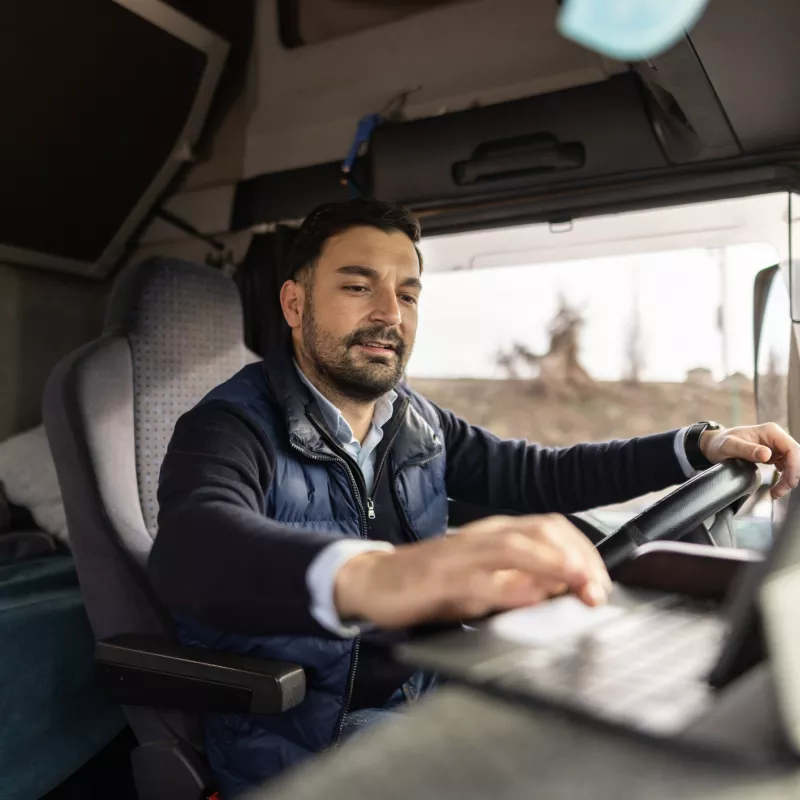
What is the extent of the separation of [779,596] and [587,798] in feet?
0.45

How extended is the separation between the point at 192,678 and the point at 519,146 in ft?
4.21

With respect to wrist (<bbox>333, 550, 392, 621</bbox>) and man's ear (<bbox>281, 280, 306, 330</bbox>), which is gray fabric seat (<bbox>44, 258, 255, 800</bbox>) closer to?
man's ear (<bbox>281, 280, 306, 330</bbox>)

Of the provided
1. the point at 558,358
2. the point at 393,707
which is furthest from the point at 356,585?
the point at 558,358

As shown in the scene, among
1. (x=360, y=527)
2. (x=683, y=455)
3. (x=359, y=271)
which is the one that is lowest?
(x=360, y=527)

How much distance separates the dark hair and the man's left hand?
0.71 meters

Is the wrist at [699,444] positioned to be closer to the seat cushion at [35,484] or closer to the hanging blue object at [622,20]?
the hanging blue object at [622,20]

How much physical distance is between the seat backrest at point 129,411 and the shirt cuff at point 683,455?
0.93 meters

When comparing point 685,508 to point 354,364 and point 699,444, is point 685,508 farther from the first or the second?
point 354,364

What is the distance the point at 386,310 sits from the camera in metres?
1.47

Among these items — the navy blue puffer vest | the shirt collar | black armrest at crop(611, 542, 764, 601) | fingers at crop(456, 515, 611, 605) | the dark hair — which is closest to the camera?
fingers at crop(456, 515, 611, 605)

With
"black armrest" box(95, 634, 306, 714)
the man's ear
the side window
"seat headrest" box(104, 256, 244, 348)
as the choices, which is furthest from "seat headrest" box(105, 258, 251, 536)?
the side window

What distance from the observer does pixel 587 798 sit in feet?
1.04

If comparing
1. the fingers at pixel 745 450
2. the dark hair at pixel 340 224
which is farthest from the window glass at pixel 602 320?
the dark hair at pixel 340 224

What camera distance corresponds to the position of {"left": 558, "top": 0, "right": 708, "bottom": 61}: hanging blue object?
65cm
